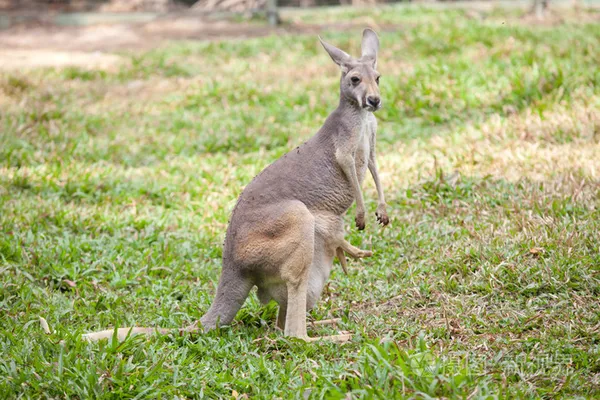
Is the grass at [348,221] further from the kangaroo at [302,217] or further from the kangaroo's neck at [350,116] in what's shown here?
the kangaroo's neck at [350,116]

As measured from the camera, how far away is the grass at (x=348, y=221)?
3299 millimetres

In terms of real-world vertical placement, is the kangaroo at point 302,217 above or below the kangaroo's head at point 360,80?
below

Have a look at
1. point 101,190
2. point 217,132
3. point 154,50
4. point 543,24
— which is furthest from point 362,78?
point 543,24

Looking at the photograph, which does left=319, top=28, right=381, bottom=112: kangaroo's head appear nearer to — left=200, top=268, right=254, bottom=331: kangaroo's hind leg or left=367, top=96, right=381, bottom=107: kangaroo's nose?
left=367, top=96, right=381, bottom=107: kangaroo's nose

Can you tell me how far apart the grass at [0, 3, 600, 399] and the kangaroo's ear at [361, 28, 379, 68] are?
132 centimetres

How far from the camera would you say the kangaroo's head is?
363 cm

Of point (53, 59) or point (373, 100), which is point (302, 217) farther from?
point (53, 59)

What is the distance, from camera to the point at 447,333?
146 inches

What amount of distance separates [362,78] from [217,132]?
382 centimetres

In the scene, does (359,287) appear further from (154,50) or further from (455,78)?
(154,50)

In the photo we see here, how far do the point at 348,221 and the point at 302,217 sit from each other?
74.5 inches

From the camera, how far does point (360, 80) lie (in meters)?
3.71

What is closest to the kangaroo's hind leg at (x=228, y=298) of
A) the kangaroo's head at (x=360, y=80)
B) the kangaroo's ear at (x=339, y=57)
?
the kangaroo's head at (x=360, y=80)

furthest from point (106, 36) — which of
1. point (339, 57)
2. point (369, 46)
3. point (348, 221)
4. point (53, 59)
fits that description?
point (339, 57)
